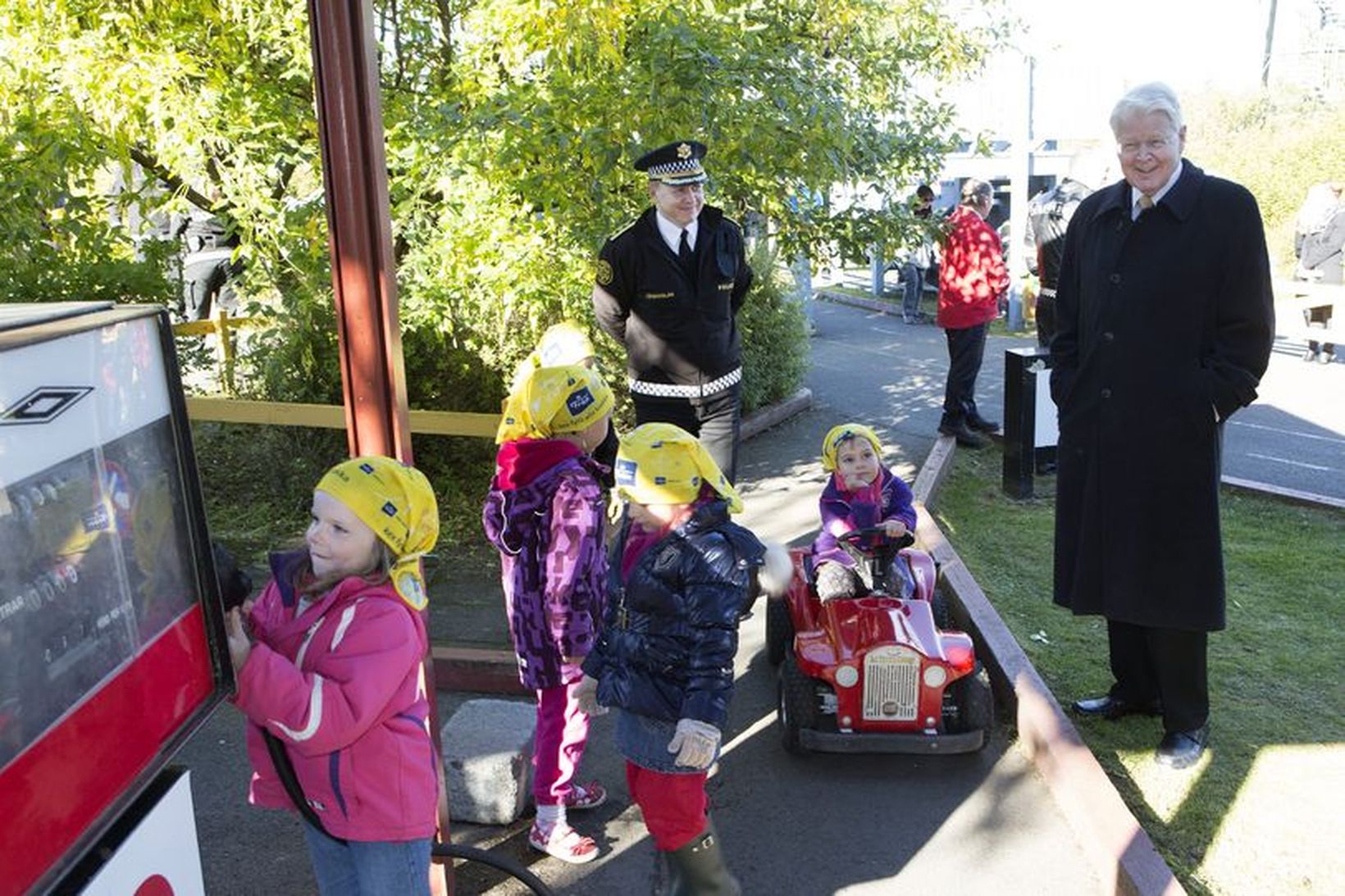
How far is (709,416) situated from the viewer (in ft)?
17.4

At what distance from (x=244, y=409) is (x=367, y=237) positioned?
298cm

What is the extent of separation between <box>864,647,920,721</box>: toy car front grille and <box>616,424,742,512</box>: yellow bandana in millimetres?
1343

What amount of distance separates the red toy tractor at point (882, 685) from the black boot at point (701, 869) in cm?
103

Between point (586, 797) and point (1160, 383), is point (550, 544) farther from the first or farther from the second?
point (1160, 383)

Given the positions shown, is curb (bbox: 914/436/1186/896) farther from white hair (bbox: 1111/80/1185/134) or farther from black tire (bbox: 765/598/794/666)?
white hair (bbox: 1111/80/1185/134)

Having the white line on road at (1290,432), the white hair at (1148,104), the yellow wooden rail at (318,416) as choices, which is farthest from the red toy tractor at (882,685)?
the white line on road at (1290,432)

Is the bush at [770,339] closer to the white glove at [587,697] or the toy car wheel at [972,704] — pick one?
the toy car wheel at [972,704]

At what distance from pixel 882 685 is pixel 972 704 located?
1.14 feet

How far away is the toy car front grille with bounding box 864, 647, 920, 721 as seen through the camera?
4.10 meters

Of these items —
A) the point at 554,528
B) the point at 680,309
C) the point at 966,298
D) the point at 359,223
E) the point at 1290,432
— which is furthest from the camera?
the point at 1290,432

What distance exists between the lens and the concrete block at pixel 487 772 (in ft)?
12.6

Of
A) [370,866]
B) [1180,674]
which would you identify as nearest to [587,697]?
[370,866]

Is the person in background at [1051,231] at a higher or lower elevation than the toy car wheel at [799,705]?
higher

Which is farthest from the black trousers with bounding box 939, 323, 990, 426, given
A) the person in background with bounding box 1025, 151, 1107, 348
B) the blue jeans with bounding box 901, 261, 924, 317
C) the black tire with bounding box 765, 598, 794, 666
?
the blue jeans with bounding box 901, 261, 924, 317
